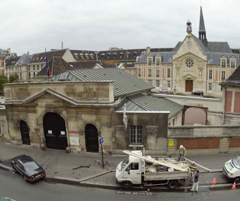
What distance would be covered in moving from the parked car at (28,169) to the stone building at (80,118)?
179 inches

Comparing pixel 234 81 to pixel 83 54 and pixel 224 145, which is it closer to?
pixel 224 145

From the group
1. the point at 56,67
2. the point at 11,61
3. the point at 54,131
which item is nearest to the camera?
the point at 54,131

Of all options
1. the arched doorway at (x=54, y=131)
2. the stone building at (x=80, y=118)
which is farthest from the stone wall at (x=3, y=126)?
the arched doorway at (x=54, y=131)

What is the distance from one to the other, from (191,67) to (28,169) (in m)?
53.2

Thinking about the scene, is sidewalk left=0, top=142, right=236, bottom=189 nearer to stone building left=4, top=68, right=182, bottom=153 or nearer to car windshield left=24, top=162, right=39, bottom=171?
stone building left=4, top=68, right=182, bottom=153

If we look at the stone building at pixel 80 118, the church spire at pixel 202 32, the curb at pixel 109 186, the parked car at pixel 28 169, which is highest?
the church spire at pixel 202 32

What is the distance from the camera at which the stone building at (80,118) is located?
1992cm

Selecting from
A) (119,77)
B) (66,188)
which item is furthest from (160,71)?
(66,188)

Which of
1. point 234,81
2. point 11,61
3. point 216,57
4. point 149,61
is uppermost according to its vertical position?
point 11,61

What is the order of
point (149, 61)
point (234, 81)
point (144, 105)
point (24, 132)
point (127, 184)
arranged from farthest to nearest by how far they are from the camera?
point (149, 61), point (234, 81), point (144, 105), point (24, 132), point (127, 184)

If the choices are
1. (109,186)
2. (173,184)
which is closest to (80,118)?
(109,186)

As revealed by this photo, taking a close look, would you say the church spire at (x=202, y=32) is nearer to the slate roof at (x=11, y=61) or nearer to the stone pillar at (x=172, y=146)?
the stone pillar at (x=172, y=146)

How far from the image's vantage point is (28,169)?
16.9 metres

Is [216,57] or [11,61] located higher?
[11,61]
